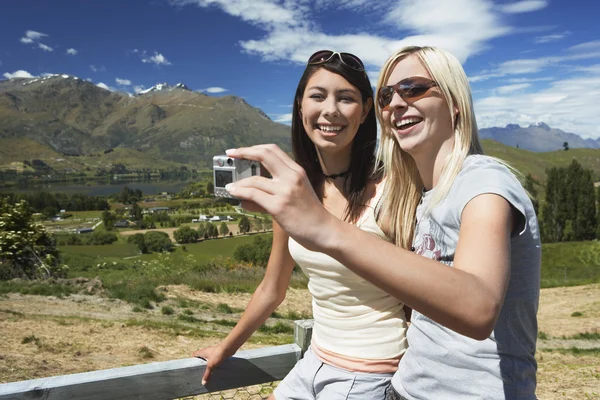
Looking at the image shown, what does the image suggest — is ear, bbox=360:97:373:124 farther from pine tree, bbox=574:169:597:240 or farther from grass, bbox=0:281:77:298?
pine tree, bbox=574:169:597:240

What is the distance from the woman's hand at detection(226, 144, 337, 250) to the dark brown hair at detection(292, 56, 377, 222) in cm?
119

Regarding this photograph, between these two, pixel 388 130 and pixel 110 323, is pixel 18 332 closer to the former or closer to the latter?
pixel 110 323

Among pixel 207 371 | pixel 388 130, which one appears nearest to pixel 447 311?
pixel 388 130

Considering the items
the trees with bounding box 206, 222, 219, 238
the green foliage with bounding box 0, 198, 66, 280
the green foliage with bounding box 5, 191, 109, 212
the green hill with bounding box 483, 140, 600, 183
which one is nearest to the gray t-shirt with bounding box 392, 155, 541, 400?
the green foliage with bounding box 0, 198, 66, 280

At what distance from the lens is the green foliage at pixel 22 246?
16.2 metres

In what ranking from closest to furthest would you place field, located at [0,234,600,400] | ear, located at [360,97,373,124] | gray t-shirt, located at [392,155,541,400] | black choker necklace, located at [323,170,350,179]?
gray t-shirt, located at [392,155,541,400], ear, located at [360,97,373,124], black choker necklace, located at [323,170,350,179], field, located at [0,234,600,400]

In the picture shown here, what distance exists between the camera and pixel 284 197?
1.01 m

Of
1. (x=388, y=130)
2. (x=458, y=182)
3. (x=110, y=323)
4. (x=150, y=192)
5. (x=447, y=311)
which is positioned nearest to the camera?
(x=447, y=311)

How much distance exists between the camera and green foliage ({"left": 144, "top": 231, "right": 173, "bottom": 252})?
73125 mm

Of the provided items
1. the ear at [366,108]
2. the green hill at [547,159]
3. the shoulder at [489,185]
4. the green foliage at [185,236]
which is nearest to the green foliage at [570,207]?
the green foliage at [185,236]

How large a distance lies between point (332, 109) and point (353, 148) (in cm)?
35

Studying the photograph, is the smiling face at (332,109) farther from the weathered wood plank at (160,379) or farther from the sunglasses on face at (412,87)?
the weathered wood plank at (160,379)

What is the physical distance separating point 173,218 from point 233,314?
3871 inches

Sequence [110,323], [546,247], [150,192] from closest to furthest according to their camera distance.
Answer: [110,323]
[546,247]
[150,192]
